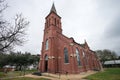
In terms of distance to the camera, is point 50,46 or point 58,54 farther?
point 58,54

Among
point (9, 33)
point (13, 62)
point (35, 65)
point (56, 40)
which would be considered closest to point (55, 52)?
point (56, 40)

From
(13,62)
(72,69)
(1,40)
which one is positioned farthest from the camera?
(13,62)

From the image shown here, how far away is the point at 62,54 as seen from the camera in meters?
24.2

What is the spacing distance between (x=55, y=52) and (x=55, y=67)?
3867mm

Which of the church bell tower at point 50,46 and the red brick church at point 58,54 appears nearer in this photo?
the red brick church at point 58,54

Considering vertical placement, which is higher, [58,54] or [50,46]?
[50,46]

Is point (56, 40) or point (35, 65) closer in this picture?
point (56, 40)

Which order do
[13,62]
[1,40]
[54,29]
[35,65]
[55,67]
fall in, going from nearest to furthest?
[1,40] → [55,67] → [54,29] → [13,62] → [35,65]

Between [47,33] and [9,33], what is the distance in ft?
55.3

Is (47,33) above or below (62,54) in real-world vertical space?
above

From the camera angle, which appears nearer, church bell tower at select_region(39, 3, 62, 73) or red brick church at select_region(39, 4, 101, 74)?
red brick church at select_region(39, 4, 101, 74)

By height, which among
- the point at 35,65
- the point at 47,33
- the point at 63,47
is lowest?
the point at 35,65

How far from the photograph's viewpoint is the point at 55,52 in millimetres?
24500

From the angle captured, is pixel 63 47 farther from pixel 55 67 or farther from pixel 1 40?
pixel 1 40
